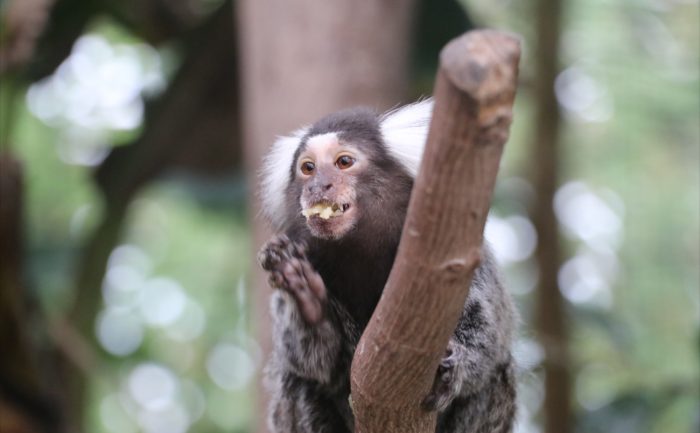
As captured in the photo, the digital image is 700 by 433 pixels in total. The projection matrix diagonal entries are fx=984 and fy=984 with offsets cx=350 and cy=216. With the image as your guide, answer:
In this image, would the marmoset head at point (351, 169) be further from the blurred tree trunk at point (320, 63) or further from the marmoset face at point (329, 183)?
the blurred tree trunk at point (320, 63)

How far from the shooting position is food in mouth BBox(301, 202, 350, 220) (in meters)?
2.41

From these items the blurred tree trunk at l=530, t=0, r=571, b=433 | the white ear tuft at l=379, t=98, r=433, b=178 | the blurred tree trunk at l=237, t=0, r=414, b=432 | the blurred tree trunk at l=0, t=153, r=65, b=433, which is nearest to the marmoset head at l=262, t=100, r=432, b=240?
the white ear tuft at l=379, t=98, r=433, b=178

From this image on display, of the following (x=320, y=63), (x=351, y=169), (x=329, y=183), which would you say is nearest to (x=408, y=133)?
(x=351, y=169)

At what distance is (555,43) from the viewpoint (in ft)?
18.8

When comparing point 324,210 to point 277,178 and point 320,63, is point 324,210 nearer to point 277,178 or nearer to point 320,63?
point 277,178

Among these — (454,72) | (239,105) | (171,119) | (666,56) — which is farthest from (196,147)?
(454,72)

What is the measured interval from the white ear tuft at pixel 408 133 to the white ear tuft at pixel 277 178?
0.85 ft

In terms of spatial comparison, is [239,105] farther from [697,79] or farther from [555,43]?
[697,79]

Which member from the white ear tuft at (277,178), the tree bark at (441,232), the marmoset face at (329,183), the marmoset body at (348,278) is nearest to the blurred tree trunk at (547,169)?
the marmoset body at (348,278)

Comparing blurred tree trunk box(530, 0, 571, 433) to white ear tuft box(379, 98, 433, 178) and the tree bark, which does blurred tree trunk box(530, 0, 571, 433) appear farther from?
the tree bark

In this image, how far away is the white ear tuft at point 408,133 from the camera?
2.63m

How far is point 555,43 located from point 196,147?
274 centimetres

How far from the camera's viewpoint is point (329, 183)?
246cm

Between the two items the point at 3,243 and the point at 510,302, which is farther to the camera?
the point at 3,243
